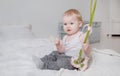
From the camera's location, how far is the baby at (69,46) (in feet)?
3.42

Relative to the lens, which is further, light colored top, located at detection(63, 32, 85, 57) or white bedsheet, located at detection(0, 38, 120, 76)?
light colored top, located at detection(63, 32, 85, 57)

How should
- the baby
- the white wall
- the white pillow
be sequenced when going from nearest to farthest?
the baby, the white pillow, the white wall

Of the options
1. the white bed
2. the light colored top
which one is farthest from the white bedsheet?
the light colored top

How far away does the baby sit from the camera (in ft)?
3.42

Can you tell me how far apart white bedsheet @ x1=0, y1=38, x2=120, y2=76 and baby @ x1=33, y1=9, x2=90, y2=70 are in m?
0.07

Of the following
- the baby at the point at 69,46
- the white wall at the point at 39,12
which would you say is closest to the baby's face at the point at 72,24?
the baby at the point at 69,46

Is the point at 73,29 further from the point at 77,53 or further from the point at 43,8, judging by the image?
the point at 43,8

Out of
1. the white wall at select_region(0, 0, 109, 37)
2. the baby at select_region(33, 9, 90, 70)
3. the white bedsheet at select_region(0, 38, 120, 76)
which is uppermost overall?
the white wall at select_region(0, 0, 109, 37)

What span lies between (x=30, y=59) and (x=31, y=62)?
2.3 inches

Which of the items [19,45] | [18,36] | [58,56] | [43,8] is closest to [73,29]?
[58,56]

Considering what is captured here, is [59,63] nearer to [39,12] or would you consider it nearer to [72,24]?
[72,24]

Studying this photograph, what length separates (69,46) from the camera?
1.12 m

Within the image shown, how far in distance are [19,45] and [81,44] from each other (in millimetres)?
608

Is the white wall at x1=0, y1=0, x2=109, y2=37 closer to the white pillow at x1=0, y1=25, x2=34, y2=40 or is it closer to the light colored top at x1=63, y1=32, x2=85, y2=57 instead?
the white pillow at x1=0, y1=25, x2=34, y2=40
